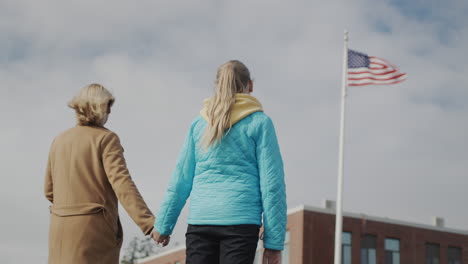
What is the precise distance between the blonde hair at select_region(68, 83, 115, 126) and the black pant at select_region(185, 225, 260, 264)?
102 centimetres

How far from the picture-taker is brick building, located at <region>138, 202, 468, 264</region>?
37125 millimetres

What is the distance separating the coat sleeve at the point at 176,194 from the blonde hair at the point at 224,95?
8.9 inches

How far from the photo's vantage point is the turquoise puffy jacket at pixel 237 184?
156 inches

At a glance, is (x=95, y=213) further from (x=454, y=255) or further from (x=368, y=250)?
(x=454, y=255)

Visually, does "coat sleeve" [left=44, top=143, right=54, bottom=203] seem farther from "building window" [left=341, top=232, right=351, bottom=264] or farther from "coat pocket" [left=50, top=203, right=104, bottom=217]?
"building window" [left=341, top=232, right=351, bottom=264]

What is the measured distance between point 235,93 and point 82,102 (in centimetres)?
102

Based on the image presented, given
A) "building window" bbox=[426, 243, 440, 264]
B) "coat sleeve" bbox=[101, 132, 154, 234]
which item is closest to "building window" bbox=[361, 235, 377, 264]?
"building window" bbox=[426, 243, 440, 264]

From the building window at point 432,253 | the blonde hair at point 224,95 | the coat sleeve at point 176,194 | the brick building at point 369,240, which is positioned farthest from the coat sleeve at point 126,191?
the building window at point 432,253

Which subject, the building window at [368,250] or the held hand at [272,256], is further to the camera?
the building window at [368,250]

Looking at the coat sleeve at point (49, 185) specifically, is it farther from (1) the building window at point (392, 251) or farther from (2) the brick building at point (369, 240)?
(1) the building window at point (392, 251)

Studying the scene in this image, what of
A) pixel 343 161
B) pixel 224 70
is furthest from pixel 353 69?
pixel 224 70

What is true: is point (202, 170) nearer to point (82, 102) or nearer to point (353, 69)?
point (82, 102)

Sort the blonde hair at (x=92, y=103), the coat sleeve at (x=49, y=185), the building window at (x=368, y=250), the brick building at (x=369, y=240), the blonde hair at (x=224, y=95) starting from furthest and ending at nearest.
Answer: the building window at (x=368, y=250) < the brick building at (x=369, y=240) < the coat sleeve at (x=49, y=185) < the blonde hair at (x=92, y=103) < the blonde hair at (x=224, y=95)

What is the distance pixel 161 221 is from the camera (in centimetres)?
427
